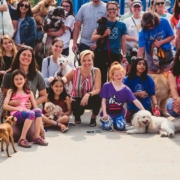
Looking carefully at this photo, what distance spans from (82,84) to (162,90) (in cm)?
133

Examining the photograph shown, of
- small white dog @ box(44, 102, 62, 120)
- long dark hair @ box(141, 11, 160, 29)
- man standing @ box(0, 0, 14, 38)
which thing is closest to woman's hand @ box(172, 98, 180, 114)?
long dark hair @ box(141, 11, 160, 29)

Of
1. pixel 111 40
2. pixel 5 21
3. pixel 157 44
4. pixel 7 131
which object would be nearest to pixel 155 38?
pixel 157 44

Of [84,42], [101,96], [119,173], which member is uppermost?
[84,42]

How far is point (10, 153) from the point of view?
556 cm

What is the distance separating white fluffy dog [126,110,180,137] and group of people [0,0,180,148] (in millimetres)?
217

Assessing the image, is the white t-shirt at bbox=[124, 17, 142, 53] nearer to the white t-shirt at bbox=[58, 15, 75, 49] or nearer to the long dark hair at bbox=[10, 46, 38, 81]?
the white t-shirt at bbox=[58, 15, 75, 49]

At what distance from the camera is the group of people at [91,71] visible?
6.30 metres

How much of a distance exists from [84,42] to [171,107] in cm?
237

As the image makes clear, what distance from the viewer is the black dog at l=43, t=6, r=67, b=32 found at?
324 inches

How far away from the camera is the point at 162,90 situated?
24.8 ft

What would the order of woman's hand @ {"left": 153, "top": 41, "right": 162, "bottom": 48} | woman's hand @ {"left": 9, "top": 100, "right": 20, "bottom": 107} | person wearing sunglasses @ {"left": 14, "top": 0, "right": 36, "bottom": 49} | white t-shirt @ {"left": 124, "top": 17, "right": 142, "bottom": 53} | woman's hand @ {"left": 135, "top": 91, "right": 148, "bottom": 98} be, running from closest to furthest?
woman's hand @ {"left": 9, "top": 100, "right": 20, "bottom": 107} < woman's hand @ {"left": 135, "top": 91, "right": 148, "bottom": 98} < woman's hand @ {"left": 153, "top": 41, "right": 162, "bottom": 48} < person wearing sunglasses @ {"left": 14, "top": 0, "right": 36, "bottom": 49} < white t-shirt @ {"left": 124, "top": 17, "right": 142, "bottom": 53}

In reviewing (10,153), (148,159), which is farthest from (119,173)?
(10,153)

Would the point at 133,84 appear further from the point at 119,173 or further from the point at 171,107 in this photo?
the point at 119,173

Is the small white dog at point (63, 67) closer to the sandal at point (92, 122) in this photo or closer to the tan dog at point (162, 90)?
the sandal at point (92, 122)
